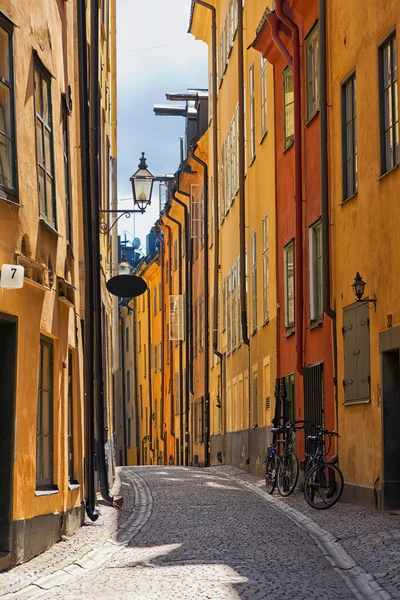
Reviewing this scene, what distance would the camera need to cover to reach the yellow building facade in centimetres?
1479

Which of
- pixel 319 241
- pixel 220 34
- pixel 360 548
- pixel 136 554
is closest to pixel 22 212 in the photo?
pixel 136 554

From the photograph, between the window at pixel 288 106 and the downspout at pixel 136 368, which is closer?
the window at pixel 288 106

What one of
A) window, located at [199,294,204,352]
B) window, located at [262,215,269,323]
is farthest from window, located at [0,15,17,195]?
window, located at [199,294,204,352]

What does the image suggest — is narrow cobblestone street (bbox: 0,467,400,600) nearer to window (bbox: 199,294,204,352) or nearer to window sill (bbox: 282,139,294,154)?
window sill (bbox: 282,139,294,154)

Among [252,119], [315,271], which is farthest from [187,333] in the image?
[315,271]

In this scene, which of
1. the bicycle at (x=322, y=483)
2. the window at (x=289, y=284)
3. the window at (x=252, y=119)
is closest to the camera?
the bicycle at (x=322, y=483)

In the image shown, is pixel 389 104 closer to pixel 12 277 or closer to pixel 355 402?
pixel 355 402

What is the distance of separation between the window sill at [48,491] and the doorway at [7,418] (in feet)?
3.06

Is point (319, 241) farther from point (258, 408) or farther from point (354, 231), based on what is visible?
point (258, 408)

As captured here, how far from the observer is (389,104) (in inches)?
595

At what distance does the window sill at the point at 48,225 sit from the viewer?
1203 centimetres

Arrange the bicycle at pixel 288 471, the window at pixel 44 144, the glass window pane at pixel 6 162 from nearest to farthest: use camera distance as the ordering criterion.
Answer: the glass window pane at pixel 6 162 → the window at pixel 44 144 → the bicycle at pixel 288 471

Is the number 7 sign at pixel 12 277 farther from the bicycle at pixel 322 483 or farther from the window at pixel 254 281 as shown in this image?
the window at pixel 254 281

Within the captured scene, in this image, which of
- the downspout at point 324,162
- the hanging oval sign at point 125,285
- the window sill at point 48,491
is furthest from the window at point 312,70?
the window sill at point 48,491
